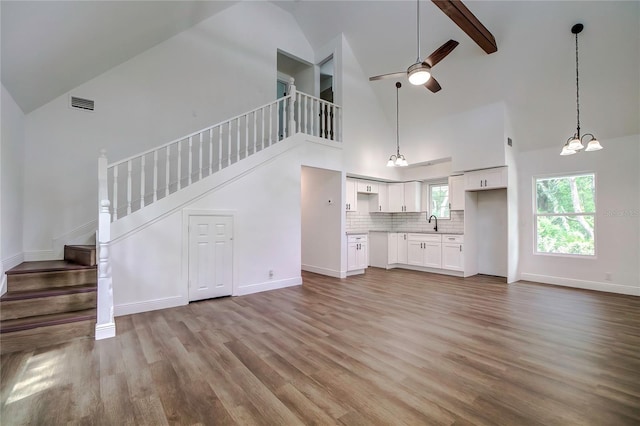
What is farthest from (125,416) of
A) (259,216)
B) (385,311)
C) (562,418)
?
(259,216)

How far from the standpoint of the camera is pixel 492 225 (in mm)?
6637

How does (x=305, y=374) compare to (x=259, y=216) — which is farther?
(x=259, y=216)

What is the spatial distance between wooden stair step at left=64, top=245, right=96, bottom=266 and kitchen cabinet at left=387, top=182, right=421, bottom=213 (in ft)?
21.6

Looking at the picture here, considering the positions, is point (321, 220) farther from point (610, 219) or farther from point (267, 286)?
point (610, 219)

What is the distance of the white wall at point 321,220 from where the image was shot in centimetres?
623

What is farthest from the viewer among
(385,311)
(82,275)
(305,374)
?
(385,311)

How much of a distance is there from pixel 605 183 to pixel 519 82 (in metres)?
2.41

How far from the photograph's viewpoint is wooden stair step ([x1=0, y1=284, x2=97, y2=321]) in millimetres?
2915

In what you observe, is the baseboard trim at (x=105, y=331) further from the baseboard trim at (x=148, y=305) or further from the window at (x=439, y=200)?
the window at (x=439, y=200)

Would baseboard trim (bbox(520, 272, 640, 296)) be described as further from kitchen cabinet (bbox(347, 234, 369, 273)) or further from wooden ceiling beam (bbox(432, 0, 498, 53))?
wooden ceiling beam (bbox(432, 0, 498, 53))

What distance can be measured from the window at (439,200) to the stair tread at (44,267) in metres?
7.21

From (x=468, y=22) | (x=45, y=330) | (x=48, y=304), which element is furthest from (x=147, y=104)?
(x=468, y=22)

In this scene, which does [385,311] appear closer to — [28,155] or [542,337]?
[542,337]

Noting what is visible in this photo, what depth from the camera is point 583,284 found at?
530 centimetres
